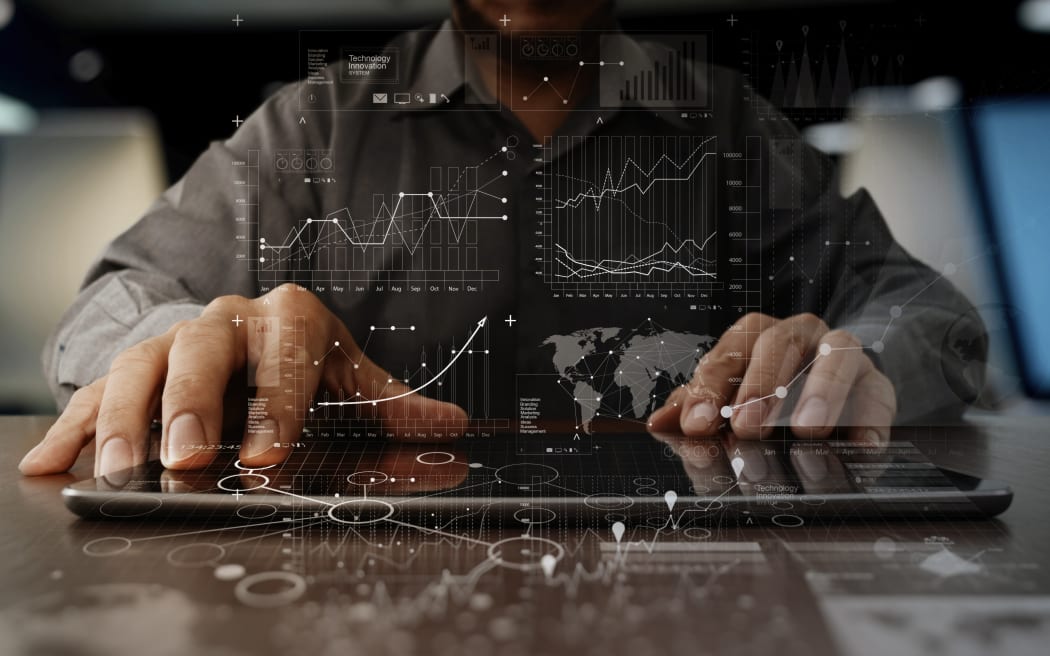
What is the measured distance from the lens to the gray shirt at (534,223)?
845 mm

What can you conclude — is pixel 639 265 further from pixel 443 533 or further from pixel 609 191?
pixel 443 533

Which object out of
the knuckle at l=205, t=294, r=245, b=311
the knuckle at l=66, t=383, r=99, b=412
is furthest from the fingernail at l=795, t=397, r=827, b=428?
the knuckle at l=66, t=383, r=99, b=412

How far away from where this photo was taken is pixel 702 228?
2.77ft

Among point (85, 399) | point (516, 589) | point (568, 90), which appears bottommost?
point (516, 589)

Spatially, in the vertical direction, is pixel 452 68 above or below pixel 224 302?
above

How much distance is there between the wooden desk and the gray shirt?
0.79 ft

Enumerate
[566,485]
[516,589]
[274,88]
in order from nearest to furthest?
[516,589] → [566,485] → [274,88]

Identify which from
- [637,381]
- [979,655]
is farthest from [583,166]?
[979,655]

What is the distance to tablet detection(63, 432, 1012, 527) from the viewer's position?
696 mm

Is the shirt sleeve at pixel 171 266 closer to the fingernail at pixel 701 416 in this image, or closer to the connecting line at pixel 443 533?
the connecting line at pixel 443 533
